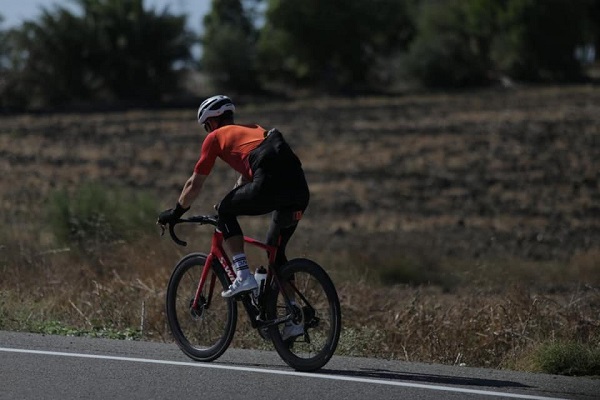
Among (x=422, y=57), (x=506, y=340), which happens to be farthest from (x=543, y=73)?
(x=506, y=340)

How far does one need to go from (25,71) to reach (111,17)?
834cm

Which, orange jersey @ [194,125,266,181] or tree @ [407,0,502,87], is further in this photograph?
tree @ [407,0,502,87]

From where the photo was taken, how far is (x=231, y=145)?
30.4ft

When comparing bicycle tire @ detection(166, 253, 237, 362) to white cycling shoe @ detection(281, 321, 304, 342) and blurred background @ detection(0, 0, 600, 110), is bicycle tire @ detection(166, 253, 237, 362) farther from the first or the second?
blurred background @ detection(0, 0, 600, 110)

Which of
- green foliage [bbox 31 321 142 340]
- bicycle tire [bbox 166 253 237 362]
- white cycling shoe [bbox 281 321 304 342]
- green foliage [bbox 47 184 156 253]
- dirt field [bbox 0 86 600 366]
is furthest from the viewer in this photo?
green foliage [bbox 47 184 156 253]

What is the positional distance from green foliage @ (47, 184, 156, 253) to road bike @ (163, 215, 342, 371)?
714 cm

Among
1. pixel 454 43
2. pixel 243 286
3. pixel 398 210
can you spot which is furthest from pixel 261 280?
pixel 454 43

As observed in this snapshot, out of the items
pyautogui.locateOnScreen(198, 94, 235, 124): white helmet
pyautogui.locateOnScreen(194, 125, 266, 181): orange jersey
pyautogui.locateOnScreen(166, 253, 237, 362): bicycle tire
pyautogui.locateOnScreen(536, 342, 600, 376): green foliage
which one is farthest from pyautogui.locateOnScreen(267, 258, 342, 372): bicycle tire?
pyautogui.locateOnScreen(536, 342, 600, 376): green foliage

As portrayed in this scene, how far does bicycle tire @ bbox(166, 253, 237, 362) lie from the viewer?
9.65 metres

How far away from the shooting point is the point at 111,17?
248 ft

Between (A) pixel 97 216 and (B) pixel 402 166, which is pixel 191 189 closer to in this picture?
(A) pixel 97 216

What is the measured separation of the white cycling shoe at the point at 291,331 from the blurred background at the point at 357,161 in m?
1.96

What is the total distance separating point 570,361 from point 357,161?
28.2 m

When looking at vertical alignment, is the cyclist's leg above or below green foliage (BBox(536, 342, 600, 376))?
above
